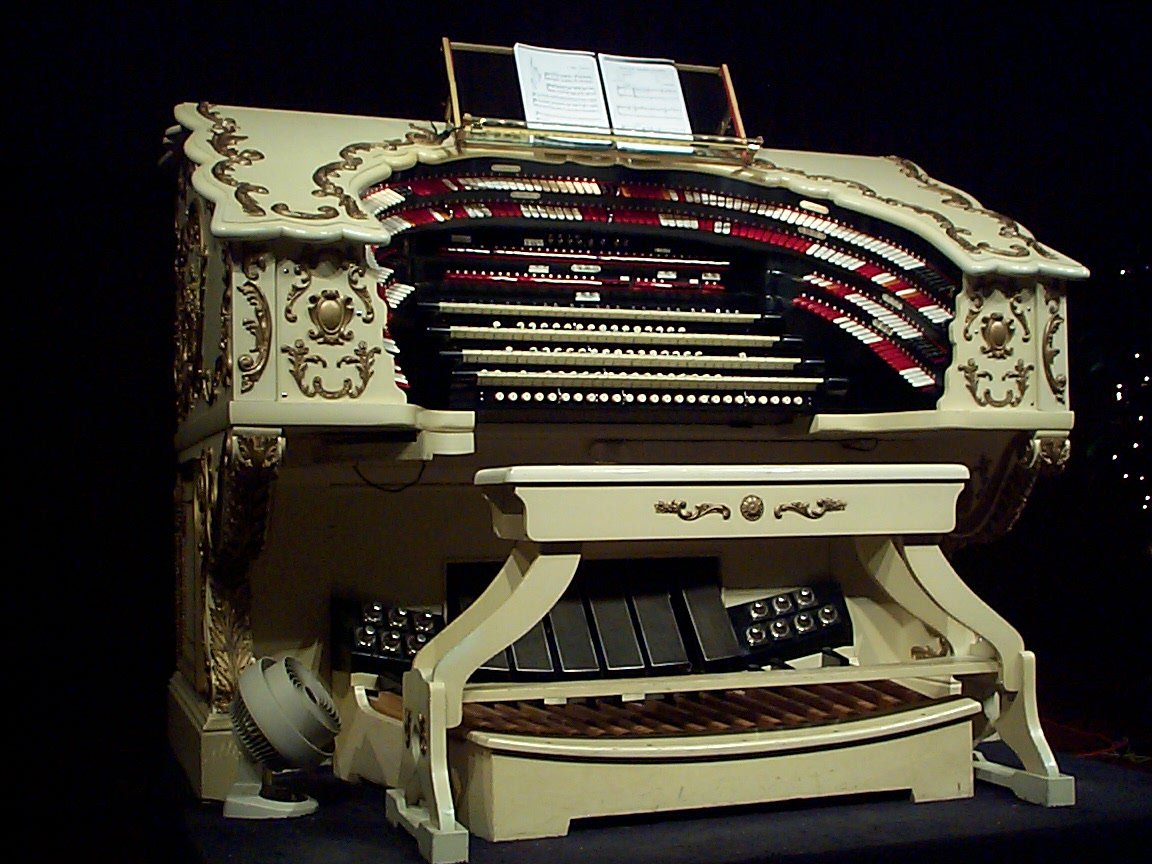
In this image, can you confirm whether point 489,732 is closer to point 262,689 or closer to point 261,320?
point 262,689

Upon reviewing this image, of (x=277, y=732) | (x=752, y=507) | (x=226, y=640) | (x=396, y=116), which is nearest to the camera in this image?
(x=752, y=507)

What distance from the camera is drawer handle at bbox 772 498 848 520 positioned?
6.61 feet

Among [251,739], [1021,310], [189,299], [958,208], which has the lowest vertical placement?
[251,739]

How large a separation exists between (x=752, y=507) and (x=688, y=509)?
108 mm

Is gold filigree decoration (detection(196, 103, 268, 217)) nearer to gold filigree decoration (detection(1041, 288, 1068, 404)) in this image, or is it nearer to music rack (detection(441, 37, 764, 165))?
music rack (detection(441, 37, 764, 165))

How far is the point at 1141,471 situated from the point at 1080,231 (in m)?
0.92

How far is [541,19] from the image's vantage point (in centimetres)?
359

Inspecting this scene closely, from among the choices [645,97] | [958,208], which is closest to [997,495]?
[958,208]

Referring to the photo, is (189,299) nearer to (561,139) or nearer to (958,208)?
(561,139)

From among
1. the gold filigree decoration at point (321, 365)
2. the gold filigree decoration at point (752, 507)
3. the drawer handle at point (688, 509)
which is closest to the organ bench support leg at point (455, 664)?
the drawer handle at point (688, 509)

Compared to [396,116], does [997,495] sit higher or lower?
lower

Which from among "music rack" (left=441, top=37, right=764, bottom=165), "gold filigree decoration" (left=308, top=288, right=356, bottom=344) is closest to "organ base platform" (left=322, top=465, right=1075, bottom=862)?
"gold filigree decoration" (left=308, top=288, right=356, bottom=344)

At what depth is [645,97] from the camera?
9.71ft

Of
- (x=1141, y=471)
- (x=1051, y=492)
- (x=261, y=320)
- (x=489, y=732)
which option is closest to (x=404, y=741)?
(x=489, y=732)
